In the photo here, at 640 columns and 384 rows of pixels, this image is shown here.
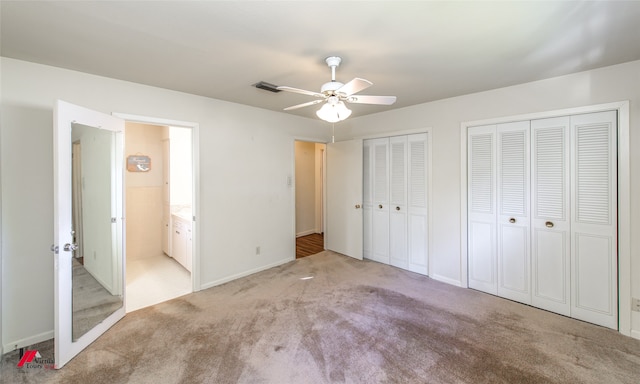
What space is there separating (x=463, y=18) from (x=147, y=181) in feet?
16.4

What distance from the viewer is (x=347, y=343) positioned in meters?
2.40

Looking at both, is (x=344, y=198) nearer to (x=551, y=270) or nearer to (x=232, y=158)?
(x=232, y=158)

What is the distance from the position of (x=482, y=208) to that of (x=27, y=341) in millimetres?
4836

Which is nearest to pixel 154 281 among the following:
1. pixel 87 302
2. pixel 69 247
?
pixel 87 302

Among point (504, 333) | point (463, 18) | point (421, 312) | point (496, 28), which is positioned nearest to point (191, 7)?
point (463, 18)

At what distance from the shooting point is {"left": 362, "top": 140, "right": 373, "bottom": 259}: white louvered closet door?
4.70 meters

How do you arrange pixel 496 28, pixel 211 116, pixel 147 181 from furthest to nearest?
pixel 147 181, pixel 211 116, pixel 496 28

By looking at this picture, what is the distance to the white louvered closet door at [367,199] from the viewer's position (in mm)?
4699

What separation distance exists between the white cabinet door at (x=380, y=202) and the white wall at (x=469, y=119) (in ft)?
1.04

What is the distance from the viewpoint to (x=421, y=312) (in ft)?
9.64

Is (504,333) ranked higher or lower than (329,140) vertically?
lower

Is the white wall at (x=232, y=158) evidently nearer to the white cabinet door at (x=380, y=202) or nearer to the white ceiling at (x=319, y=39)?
Answer: the white ceiling at (x=319, y=39)

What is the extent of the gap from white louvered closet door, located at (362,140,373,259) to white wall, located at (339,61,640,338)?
0.32 meters

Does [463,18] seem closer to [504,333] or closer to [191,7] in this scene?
[191,7]
